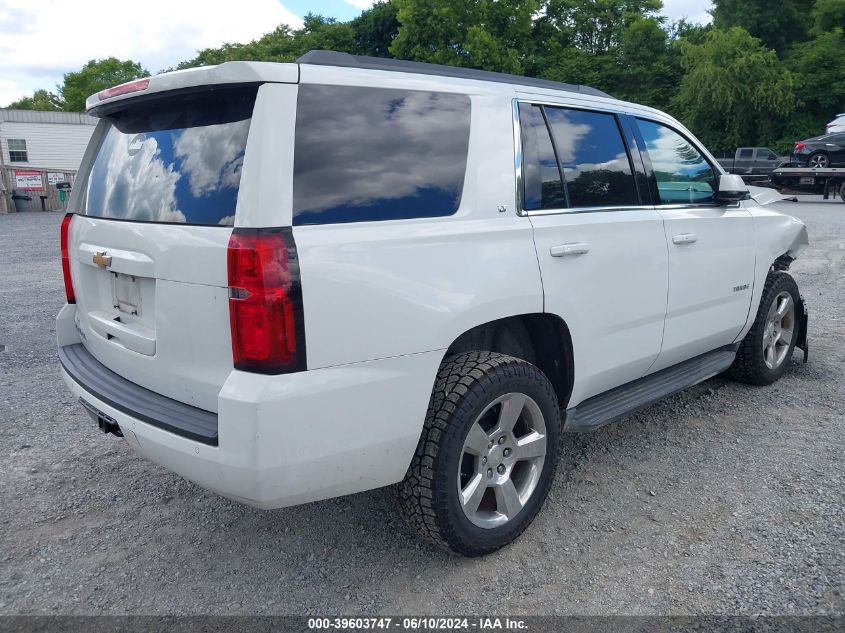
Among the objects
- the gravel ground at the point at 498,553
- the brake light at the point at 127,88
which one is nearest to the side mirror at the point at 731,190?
the gravel ground at the point at 498,553

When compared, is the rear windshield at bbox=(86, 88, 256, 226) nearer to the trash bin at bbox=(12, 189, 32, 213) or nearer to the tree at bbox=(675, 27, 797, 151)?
the trash bin at bbox=(12, 189, 32, 213)

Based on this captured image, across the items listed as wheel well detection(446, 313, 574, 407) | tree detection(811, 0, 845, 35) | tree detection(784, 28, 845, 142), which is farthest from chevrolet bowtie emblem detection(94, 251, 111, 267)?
tree detection(811, 0, 845, 35)

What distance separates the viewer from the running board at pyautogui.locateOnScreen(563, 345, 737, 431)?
3199 millimetres

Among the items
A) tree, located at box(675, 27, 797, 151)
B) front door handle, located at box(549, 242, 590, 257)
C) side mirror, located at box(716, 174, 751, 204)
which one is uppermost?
tree, located at box(675, 27, 797, 151)

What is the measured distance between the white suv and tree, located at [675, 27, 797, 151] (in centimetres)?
3489

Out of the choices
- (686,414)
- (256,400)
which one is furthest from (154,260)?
(686,414)

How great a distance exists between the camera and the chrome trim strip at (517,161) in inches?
113

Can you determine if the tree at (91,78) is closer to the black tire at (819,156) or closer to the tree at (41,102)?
the tree at (41,102)

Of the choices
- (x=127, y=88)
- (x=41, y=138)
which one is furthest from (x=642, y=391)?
(x=41, y=138)

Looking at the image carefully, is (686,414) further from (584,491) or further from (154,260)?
(154,260)

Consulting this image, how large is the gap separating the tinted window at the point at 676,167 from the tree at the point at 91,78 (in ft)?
291

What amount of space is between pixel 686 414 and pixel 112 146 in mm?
3585

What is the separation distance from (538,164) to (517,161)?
17 centimetres

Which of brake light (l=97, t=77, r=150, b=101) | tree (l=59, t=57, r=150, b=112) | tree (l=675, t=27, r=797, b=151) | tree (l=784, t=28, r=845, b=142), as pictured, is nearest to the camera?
brake light (l=97, t=77, r=150, b=101)
